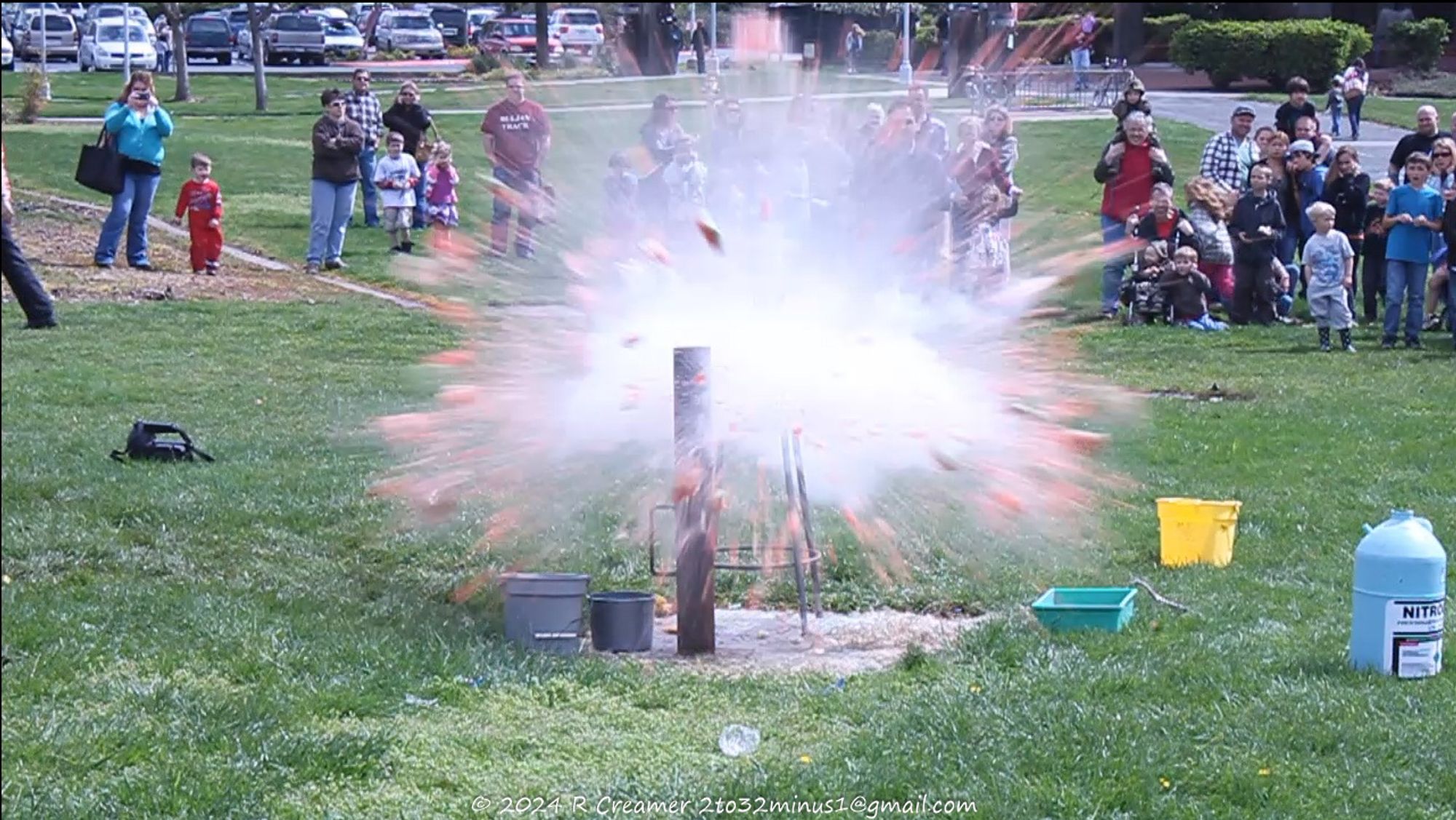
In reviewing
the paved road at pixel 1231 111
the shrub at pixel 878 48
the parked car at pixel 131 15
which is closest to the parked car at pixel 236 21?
the parked car at pixel 131 15

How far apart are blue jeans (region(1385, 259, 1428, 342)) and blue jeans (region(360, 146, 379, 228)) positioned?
454 inches

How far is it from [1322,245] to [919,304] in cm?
844

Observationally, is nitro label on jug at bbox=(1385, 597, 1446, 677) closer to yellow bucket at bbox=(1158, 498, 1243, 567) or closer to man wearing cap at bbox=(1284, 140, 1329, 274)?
yellow bucket at bbox=(1158, 498, 1243, 567)

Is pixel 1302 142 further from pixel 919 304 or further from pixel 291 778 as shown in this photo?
pixel 291 778

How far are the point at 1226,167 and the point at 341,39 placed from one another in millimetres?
42964

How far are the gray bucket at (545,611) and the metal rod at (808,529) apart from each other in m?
1.07

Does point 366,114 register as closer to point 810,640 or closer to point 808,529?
point 808,529

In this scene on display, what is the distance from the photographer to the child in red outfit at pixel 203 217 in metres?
18.7

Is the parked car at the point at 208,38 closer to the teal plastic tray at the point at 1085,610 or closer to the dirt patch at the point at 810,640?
the dirt patch at the point at 810,640

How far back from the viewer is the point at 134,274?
59.3ft

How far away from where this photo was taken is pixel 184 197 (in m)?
19.0

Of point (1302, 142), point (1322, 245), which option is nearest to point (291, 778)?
point (1322, 245)

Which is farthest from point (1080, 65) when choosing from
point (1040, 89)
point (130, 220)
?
point (130, 220)

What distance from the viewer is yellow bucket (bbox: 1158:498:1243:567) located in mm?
9094
